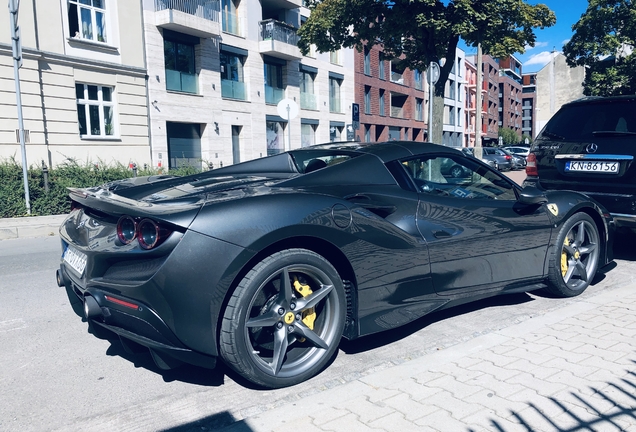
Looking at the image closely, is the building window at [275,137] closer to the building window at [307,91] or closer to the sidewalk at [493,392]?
the building window at [307,91]

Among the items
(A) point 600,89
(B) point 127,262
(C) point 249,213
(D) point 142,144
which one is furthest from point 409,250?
(A) point 600,89

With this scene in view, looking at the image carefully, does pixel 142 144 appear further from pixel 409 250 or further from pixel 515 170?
pixel 515 170

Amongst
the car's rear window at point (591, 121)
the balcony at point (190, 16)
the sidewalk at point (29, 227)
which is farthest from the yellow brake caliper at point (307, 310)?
the balcony at point (190, 16)

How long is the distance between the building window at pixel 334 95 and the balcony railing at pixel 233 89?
8.17 metres

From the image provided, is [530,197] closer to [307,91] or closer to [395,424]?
[395,424]

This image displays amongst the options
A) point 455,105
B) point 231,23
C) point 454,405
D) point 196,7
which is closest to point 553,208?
point 454,405

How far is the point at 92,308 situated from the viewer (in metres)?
2.78

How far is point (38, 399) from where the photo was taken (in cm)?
287

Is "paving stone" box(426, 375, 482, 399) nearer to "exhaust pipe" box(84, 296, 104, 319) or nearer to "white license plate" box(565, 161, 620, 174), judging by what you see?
"exhaust pipe" box(84, 296, 104, 319)

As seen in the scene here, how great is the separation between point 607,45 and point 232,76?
1637cm

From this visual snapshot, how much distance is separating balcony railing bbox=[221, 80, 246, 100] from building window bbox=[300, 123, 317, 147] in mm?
4984

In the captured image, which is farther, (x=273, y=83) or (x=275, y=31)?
(x=273, y=83)

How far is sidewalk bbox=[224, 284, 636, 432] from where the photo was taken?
2520 mm

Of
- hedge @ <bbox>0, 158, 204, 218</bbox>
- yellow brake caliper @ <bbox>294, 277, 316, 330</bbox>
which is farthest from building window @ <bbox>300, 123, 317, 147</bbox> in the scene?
yellow brake caliper @ <bbox>294, 277, 316, 330</bbox>
